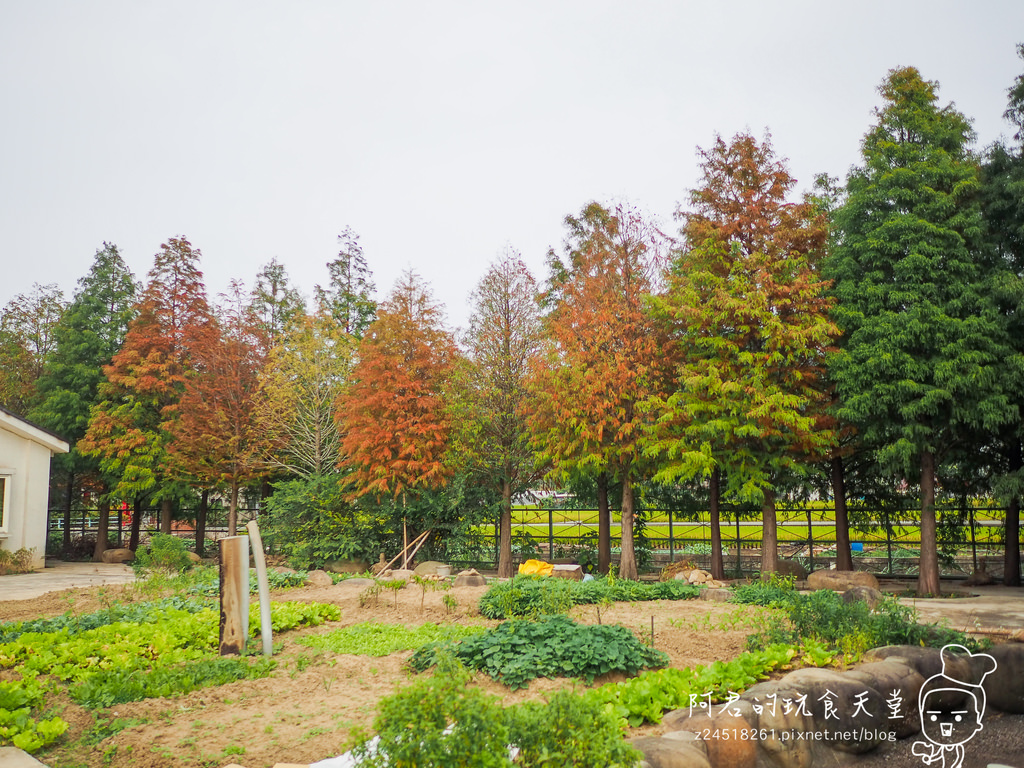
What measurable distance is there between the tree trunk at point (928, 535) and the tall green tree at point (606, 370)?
5.20 metres

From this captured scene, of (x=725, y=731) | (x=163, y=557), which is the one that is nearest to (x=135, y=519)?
(x=163, y=557)

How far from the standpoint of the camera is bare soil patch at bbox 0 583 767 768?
4629 mm

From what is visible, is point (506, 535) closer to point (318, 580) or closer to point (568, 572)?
point (568, 572)

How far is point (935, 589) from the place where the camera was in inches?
516

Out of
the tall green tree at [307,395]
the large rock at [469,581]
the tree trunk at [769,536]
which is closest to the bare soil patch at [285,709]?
the large rock at [469,581]

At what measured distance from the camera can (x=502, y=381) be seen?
16.9 metres

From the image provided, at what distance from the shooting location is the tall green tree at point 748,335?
13633 mm

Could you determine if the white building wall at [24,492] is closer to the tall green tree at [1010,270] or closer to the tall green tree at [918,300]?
the tall green tree at [918,300]

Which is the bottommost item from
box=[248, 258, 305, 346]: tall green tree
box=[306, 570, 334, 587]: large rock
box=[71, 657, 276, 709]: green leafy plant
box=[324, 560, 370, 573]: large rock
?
box=[324, 560, 370, 573]: large rock

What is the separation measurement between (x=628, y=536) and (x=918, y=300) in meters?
7.26

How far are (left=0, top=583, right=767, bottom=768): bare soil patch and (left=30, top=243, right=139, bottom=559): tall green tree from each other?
17.8 metres

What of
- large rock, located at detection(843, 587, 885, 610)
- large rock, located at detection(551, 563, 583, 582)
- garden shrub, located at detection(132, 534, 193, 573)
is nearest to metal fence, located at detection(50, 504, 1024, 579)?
large rock, located at detection(551, 563, 583, 582)

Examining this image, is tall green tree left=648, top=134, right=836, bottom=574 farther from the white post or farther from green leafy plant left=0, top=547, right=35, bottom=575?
green leafy plant left=0, top=547, right=35, bottom=575

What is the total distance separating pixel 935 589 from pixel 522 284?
34.0 ft
